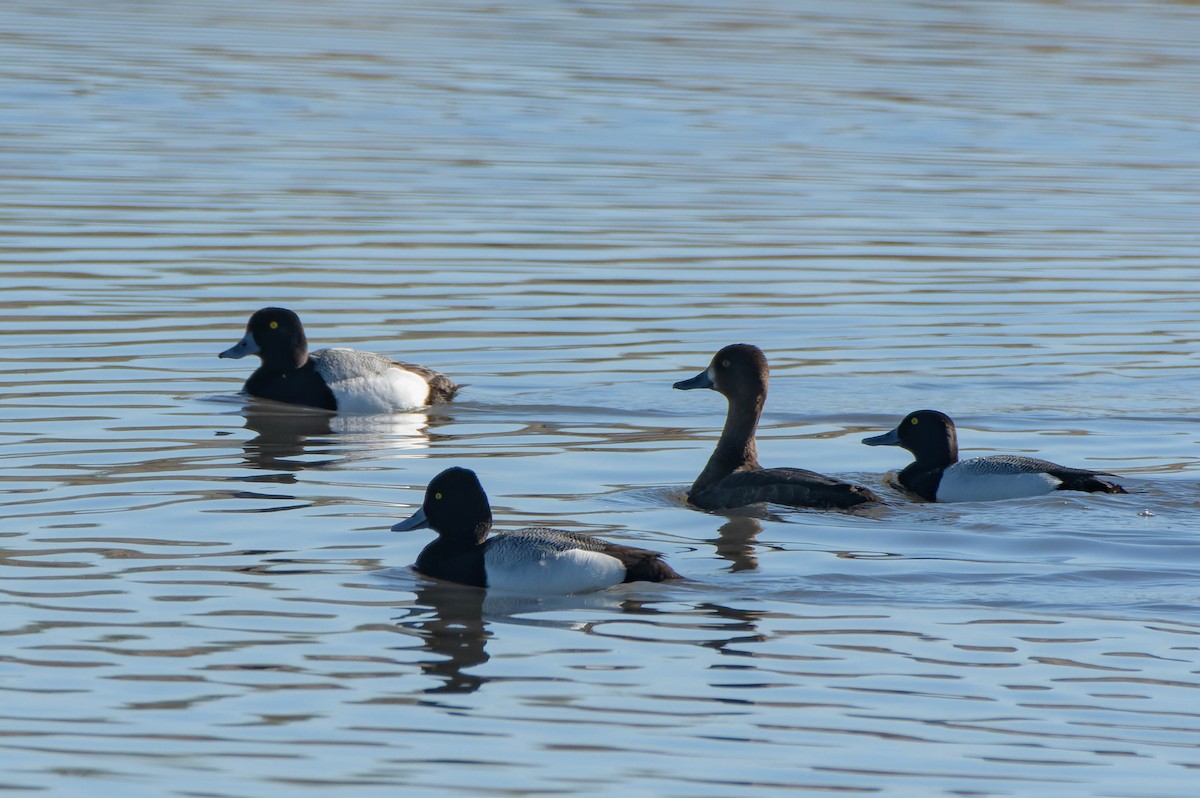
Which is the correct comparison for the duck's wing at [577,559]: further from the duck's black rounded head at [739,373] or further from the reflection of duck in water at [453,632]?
the duck's black rounded head at [739,373]

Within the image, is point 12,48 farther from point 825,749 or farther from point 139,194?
point 825,749

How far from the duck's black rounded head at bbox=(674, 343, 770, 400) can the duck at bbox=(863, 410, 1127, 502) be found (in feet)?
2.47

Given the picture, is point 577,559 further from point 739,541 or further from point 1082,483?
point 1082,483

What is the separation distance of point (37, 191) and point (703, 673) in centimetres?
1421

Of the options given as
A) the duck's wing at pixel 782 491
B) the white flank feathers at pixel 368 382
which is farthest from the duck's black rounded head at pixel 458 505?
the white flank feathers at pixel 368 382

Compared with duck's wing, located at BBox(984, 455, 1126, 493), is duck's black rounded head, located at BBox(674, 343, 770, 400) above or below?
above

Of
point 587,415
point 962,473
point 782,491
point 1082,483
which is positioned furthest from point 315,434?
point 1082,483

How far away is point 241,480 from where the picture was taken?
38.8ft

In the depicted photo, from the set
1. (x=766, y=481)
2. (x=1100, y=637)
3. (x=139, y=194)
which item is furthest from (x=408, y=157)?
(x=1100, y=637)

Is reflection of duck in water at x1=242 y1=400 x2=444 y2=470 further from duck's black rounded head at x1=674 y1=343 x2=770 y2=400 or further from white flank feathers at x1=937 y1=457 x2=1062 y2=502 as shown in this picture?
white flank feathers at x1=937 y1=457 x2=1062 y2=502

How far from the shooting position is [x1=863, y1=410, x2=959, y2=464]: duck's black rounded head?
39.6 ft

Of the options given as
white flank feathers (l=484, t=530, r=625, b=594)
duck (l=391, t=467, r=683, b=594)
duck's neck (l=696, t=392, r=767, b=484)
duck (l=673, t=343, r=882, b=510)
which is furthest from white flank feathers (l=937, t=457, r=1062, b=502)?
white flank feathers (l=484, t=530, r=625, b=594)

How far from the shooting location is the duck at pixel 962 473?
1138cm

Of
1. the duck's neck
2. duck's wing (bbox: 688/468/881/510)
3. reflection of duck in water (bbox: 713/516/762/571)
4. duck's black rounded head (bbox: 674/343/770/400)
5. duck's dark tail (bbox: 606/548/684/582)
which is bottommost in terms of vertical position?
reflection of duck in water (bbox: 713/516/762/571)
